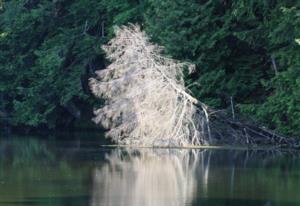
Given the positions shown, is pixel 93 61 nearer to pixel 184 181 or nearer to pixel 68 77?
pixel 68 77

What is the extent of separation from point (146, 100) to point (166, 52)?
4325 millimetres

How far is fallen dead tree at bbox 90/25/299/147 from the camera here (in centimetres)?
3469

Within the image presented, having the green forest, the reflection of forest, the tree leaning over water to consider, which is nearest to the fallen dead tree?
the tree leaning over water

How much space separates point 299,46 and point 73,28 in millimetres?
16772

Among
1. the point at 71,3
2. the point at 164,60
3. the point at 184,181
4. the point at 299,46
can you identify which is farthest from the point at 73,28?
the point at 184,181

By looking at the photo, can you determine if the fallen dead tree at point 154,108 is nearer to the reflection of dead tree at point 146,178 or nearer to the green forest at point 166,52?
the reflection of dead tree at point 146,178

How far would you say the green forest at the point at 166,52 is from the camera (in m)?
35.4

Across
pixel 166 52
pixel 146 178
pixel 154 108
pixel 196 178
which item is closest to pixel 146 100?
pixel 154 108

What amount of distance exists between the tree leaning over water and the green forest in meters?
2.32

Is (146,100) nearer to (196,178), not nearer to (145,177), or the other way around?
(145,177)

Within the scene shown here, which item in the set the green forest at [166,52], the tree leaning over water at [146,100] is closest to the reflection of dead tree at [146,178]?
the tree leaning over water at [146,100]

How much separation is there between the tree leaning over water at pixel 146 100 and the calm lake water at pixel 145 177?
792 mm

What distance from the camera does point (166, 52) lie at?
3834cm

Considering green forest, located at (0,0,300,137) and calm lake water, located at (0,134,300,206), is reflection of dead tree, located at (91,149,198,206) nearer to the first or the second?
calm lake water, located at (0,134,300,206)
